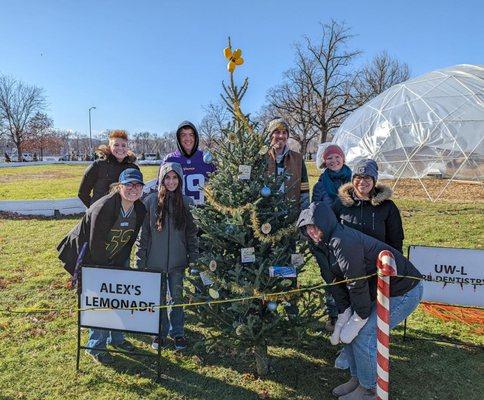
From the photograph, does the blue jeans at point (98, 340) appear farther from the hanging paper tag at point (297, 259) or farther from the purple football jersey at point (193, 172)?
the hanging paper tag at point (297, 259)

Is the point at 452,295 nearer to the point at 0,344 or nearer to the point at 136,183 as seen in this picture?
the point at 136,183

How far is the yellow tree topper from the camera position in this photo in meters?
4.04

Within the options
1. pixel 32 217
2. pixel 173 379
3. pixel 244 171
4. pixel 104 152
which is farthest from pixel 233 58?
pixel 32 217

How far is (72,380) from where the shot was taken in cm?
413

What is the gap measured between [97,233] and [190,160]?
154 centimetres

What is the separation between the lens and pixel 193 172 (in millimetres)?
5246

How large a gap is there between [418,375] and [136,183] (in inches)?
137

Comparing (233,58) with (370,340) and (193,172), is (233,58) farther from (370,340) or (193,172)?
(370,340)

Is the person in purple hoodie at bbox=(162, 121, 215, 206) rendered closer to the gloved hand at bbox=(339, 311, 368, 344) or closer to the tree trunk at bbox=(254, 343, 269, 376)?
the tree trunk at bbox=(254, 343, 269, 376)

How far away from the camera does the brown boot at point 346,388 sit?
12.6 feet

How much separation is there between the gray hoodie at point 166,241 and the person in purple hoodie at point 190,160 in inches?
23.8

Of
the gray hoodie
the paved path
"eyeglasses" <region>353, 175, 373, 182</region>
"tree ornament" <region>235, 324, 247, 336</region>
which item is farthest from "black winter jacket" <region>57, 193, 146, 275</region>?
the paved path

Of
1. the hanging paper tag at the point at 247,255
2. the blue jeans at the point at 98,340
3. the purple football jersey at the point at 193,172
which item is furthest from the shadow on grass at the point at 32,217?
the hanging paper tag at the point at 247,255

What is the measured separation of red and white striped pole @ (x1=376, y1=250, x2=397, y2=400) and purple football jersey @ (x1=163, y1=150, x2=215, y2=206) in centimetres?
252
